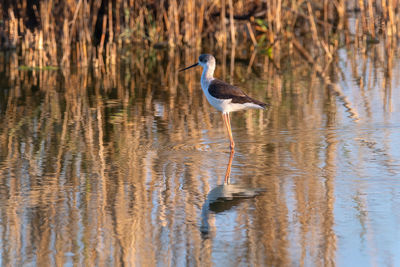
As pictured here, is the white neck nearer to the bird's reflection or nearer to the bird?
the bird

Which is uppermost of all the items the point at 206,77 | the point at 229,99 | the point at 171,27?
the point at 171,27

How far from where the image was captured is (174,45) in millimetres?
14719

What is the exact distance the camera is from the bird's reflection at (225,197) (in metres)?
5.44

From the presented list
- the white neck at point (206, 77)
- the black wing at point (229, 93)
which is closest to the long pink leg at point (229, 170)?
the black wing at point (229, 93)

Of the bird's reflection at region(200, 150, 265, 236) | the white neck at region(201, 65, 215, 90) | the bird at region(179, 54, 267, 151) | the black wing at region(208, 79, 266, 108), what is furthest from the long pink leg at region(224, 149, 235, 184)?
the white neck at region(201, 65, 215, 90)

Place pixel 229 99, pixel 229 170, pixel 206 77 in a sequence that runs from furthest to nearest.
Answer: pixel 206 77, pixel 229 99, pixel 229 170

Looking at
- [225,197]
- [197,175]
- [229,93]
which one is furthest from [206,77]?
[225,197]

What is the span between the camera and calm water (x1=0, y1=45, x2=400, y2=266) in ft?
15.5

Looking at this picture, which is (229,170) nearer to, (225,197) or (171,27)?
(225,197)

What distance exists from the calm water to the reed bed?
2217 millimetres

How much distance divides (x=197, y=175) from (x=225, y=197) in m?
0.68

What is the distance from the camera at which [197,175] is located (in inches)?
253

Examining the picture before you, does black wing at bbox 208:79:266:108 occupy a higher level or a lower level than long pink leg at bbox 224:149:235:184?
higher

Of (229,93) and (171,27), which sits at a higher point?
(171,27)
